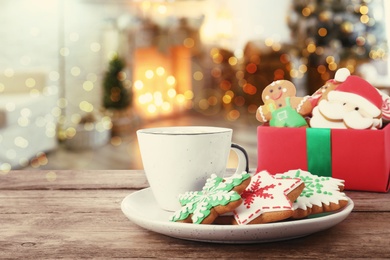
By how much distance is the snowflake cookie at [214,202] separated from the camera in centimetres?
54

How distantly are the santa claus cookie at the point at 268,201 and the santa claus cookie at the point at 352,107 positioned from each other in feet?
1.06

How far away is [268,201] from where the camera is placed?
1.83 ft

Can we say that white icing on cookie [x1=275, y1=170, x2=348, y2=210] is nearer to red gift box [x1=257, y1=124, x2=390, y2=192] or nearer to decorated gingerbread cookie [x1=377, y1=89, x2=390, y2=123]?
red gift box [x1=257, y1=124, x2=390, y2=192]

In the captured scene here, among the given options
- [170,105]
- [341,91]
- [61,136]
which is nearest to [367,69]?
[170,105]

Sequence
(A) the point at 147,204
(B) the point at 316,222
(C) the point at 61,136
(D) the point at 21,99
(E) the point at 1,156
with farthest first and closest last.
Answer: (C) the point at 61,136
(D) the point at 21,99
(E) the point at 1,156
(A) the point at 147,204
(B) the point at 316,222

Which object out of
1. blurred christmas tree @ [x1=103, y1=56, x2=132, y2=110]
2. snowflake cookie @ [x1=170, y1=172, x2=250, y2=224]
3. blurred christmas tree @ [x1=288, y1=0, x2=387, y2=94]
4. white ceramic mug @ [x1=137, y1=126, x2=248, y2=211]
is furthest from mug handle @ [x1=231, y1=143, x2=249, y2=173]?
blurred christmas tree @ [x1=288, y1=0, x2=387, y2=94]

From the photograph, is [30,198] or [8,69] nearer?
[30,198]

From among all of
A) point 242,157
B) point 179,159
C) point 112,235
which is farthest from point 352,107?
point 112,235

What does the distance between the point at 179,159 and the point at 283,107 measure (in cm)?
34

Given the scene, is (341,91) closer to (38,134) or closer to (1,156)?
(1,156)

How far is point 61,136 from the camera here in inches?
189

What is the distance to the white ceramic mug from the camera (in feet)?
2.14

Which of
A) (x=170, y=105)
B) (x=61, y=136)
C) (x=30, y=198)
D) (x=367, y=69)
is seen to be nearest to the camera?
(x=30, y=198)

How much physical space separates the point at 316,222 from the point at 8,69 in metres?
4.31
